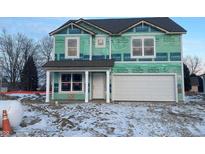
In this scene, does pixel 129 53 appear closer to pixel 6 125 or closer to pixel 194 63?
pixel 6 125

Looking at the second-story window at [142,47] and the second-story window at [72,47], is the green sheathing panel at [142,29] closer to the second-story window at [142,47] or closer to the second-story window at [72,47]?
the second-story window at [142,47]

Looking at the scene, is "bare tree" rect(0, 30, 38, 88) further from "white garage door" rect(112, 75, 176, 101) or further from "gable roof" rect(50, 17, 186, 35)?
"white garage door" rect(112, 75, 176, 101)

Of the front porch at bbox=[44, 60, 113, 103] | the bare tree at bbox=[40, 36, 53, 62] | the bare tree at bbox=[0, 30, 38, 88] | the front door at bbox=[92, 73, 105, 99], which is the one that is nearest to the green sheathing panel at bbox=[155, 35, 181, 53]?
the front porch at bbox=[44, 60, 113, 103]

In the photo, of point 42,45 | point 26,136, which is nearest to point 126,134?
point 26,136

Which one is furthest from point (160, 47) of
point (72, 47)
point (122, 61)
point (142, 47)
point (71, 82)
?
point (71, 82)

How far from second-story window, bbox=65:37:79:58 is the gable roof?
1.25 metres

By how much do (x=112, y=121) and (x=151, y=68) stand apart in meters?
8.16

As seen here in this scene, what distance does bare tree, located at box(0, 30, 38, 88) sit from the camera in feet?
118

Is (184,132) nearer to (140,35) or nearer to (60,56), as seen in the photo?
(140,35)

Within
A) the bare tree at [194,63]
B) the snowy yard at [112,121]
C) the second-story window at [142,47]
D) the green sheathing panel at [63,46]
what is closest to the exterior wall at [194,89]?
the bare tree at [194,63]

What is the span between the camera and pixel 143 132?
446 inches

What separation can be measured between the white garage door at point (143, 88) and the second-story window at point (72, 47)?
3432 millimetres

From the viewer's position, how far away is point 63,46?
818 inches
